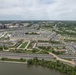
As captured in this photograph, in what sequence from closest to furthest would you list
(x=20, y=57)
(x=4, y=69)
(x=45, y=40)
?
(x=4, y=69), (x=20, y=57), (x=45, y=40)

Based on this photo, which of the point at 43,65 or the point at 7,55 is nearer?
the point at 43,65

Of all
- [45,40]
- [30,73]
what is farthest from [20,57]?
[45,40]

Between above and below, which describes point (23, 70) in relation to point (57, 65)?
below

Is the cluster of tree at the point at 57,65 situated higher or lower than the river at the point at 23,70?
higher

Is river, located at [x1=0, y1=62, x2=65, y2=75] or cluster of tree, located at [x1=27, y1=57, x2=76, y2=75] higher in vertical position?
cluster of tree, located at [x1=27, y1=57, x2=76, y2=75]

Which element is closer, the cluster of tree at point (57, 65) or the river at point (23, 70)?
the cluster of tree at point (57, 65)

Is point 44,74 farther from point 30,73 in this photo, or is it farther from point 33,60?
A: point 33,60

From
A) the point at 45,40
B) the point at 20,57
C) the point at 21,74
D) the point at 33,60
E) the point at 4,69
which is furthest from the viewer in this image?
the point at 45,40

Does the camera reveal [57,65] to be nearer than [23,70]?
No
